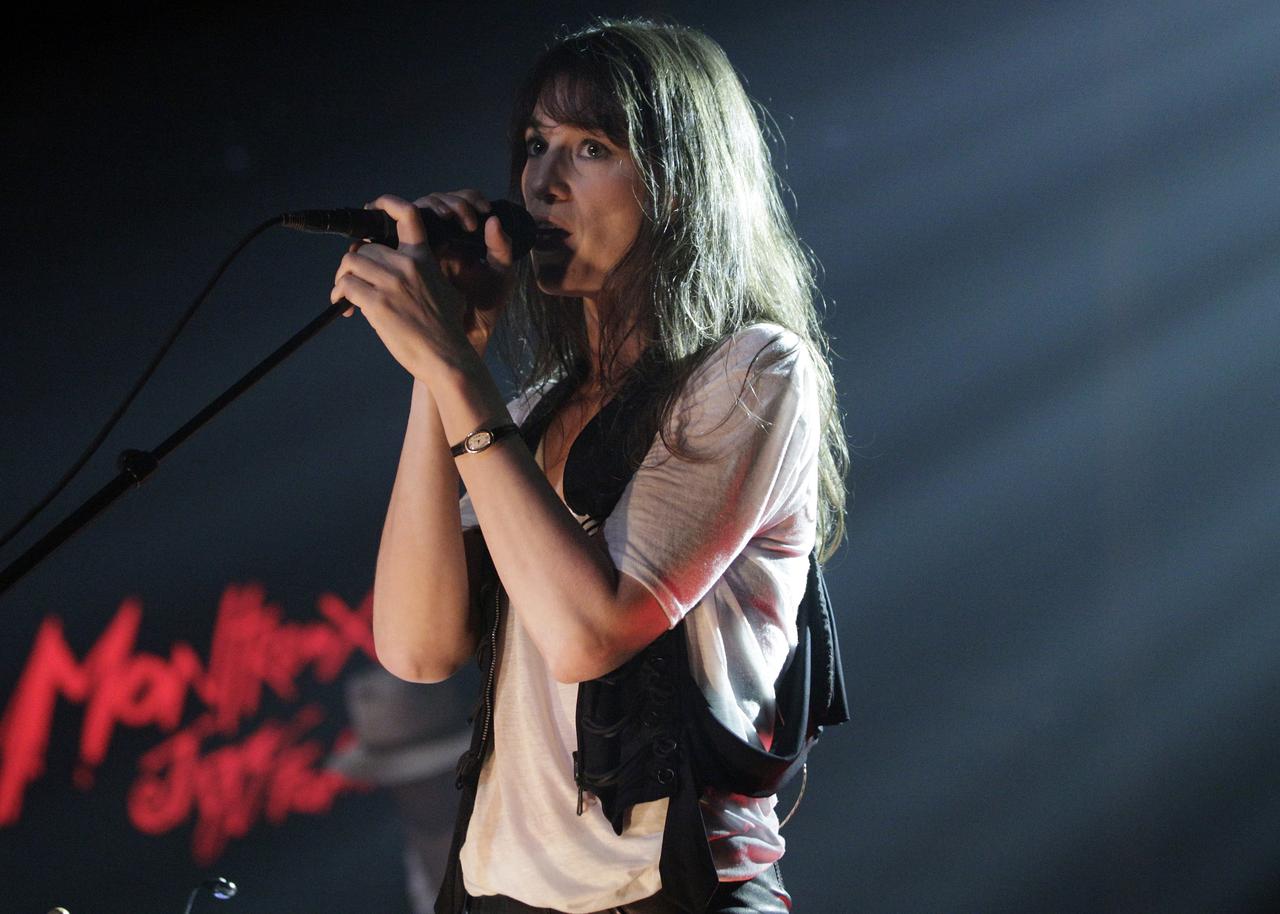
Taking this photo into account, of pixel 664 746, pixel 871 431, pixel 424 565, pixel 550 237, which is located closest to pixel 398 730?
pixel 871 431

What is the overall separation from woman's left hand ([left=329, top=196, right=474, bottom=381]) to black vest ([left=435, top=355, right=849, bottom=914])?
0.62 ft

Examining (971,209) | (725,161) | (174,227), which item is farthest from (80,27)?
(971,209)

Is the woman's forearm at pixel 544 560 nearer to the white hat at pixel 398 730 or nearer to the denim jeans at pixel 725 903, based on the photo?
the denim jeans at pixel 725 903

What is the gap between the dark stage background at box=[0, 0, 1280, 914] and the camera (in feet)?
7.79

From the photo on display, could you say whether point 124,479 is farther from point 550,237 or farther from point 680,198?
point 680,198

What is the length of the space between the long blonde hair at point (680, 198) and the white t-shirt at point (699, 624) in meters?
0.09

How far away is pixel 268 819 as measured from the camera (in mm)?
2520

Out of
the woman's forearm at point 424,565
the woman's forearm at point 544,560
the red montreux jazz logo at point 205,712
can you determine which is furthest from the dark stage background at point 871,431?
the woman's forearm at point 544,560

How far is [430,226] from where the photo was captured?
1.13 meters

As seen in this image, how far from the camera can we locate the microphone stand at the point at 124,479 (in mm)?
923

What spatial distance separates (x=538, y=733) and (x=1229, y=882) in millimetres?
2603

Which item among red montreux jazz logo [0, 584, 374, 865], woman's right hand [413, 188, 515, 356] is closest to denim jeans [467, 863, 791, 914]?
woman's right hand [413, 188, 515, 356]

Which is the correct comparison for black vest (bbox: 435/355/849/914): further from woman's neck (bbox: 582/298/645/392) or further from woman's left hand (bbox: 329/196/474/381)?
woman's left hand (bbox: 329/196/474/381)

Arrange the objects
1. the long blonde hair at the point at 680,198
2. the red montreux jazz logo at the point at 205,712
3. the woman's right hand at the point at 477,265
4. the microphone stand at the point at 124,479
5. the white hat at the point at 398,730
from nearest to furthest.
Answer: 1. the microphone stand at the point at 124,479
2. the woman's right hand at the point at 477,265
3. the long blonde hair at the point at 680,198
4. the red montreux jazz logo at the point at 205,712
5. the white hat at the point at 398,730
